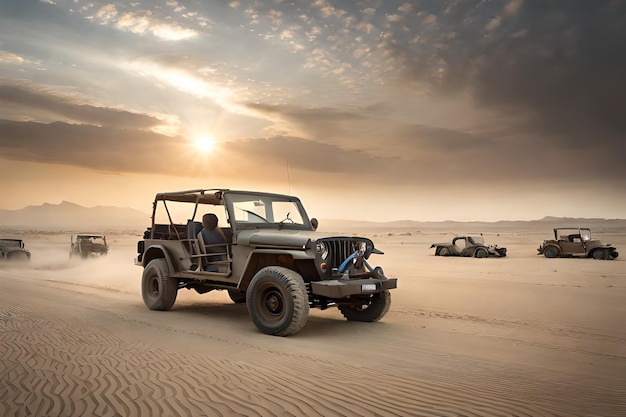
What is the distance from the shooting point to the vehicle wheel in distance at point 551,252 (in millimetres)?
26031

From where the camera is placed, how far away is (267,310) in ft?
27.7

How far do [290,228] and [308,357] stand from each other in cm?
381

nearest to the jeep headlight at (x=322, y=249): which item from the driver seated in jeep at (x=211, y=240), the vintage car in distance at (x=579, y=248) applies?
the driver seated in jeep at (x=211, y=240)

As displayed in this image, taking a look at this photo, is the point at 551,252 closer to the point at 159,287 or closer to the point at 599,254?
the point at 599,254

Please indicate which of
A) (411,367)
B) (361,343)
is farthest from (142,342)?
(411,367)

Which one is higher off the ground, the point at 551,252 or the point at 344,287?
the point at 344,287

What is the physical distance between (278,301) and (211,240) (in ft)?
8.20

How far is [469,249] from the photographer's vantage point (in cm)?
2702

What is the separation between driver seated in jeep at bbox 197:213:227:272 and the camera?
394 inches

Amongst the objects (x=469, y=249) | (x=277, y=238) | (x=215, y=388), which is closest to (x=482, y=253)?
(x=469, y=249)

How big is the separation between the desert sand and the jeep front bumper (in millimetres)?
727

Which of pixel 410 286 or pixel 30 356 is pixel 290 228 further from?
pixel 410 286

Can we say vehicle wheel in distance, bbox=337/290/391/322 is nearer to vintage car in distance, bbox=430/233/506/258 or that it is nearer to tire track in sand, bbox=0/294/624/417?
tire track in sand, bbox=0/294/624/417

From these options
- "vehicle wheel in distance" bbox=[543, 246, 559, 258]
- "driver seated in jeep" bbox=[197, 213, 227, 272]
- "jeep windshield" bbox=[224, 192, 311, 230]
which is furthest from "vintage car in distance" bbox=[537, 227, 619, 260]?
"driver seated in jeep" bbox=[197, 213, 227, 272]
